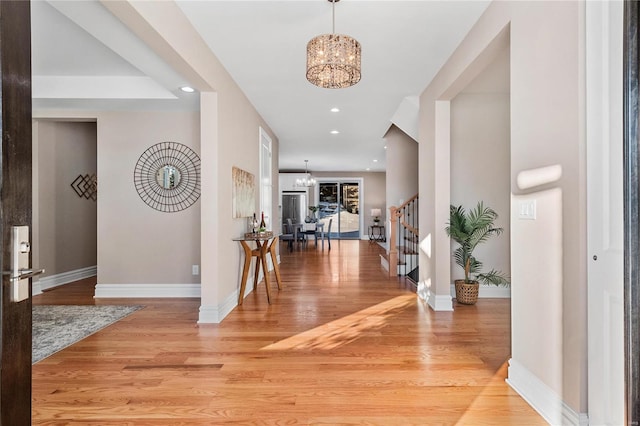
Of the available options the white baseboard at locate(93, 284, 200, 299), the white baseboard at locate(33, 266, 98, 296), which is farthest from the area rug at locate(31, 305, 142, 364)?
the white baseboard at locate(33, 266, 98, 296)

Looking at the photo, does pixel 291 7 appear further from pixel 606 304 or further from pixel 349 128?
pixel 349 128

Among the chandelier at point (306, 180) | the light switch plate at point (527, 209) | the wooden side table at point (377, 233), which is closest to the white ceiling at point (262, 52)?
the light switch plate at point (527, 209)

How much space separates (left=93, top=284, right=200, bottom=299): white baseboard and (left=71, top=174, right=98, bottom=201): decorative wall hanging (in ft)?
5.97

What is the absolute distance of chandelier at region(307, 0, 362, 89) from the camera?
219 cm

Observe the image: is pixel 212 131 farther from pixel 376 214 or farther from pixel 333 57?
pixel 376 214

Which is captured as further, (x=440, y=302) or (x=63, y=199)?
(x=63, y=199)

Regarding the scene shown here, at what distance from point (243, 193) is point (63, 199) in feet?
9.89

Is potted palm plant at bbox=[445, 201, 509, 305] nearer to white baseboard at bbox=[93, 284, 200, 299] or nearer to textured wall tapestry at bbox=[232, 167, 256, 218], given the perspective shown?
textured wall tapestry at bbox=[232, 167, 256, 218]

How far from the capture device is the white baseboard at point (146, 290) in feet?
13.8

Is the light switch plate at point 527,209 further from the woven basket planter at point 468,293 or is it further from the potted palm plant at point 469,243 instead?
the woven basket planter at point 468,293

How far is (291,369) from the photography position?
2256 millimetres

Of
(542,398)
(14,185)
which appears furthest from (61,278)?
(542,398)

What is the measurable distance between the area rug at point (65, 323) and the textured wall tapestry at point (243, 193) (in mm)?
1607

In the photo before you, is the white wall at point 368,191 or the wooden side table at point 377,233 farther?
the white wall at point 368,191
